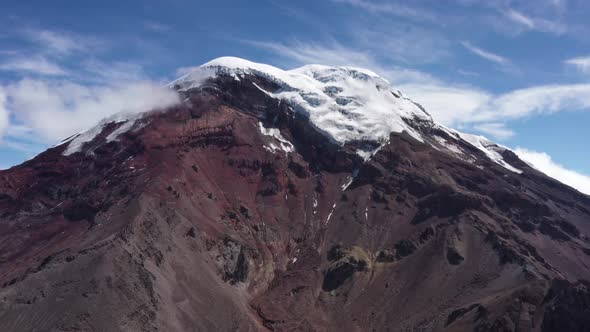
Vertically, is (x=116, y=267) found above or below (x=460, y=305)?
above

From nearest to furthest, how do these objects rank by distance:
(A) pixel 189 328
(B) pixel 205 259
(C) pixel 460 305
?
1. (A) pixel 189 328
2. (C) pixel 460 305
3. (B) pixel 205 259

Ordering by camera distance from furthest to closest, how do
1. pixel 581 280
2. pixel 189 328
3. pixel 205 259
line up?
pixel 581 280
pixel 205 259
pixel 189 328

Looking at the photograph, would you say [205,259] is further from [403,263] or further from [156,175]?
[403,263]

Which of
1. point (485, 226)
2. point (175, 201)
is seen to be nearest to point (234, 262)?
point (175, 201)

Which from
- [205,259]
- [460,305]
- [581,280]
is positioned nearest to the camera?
[460,305]

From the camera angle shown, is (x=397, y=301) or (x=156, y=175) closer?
(x=397, y=301)

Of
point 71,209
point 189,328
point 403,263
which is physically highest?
point 71,209

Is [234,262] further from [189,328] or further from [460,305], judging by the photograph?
[460,305]

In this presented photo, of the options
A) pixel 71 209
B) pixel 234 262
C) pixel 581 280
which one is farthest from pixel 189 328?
pixel 581 280

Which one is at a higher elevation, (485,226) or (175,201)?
(175,201)
